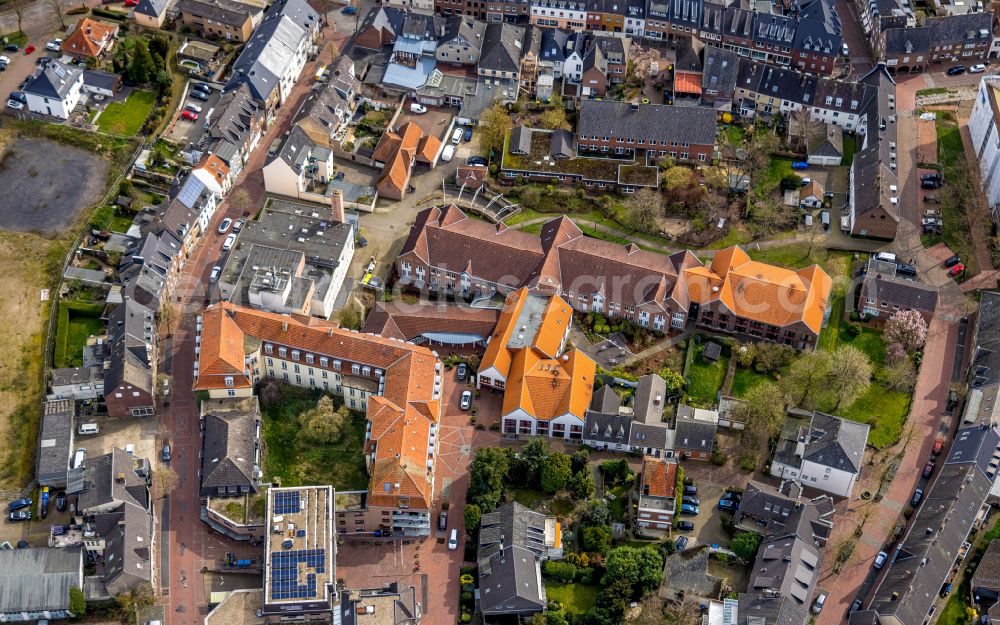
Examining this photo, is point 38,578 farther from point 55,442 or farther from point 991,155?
point 991,155

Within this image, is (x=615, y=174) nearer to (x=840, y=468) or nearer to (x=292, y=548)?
(x=840, y=468)

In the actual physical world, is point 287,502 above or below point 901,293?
below

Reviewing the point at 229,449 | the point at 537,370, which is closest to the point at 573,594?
the point at 537,370

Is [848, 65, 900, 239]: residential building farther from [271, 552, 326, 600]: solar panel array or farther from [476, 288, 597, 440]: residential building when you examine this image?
[271, 552, 326, 600]: solar panel array

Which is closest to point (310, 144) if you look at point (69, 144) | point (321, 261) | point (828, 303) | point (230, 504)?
point (321, 261)

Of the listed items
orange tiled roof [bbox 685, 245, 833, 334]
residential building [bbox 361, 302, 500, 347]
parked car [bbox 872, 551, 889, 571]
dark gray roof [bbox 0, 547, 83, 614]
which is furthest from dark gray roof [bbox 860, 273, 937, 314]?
dark gray roof [bbox 0, 547, 83, 614]

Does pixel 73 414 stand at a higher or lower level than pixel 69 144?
lower
